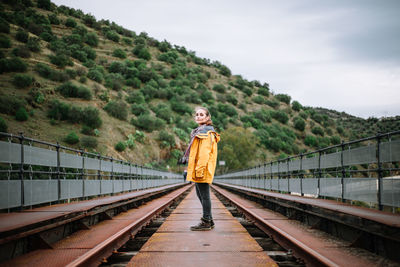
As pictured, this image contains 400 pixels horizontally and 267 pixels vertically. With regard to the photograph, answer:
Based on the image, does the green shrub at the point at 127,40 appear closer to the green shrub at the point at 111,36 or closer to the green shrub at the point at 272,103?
the green shrub at the point at 111,36

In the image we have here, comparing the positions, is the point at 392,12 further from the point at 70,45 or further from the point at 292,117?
the point at 292,117

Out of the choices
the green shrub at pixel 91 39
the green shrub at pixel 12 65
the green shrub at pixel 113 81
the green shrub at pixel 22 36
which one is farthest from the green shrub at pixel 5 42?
the green shrub at pixel 91 39

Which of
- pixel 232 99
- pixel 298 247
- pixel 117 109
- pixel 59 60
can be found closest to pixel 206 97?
pixel 232 99

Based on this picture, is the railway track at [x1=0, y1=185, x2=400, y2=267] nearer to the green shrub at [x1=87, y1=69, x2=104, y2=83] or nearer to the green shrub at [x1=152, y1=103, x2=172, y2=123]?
the green shrub at [x1=152, y1=103, x2=172, y2=123]

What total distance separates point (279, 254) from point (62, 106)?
45.3 m

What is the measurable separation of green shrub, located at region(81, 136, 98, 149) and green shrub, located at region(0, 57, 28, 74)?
54.1ft

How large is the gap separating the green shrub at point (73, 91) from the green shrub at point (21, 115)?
37.6 feet

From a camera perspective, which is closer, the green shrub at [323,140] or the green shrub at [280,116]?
the green shrub at [323,140]

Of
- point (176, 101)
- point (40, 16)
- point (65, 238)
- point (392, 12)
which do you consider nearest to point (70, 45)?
point (40, 16)

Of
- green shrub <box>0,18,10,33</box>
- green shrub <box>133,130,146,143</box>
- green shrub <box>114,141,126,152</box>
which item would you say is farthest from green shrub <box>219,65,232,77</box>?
green shrub <box>114,141,126,152</box>

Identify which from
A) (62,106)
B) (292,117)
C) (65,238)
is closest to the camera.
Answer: (65,238)

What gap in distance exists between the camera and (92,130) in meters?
45.8

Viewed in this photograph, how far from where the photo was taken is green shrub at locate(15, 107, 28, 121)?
125 feet

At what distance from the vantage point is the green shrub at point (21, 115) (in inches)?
1506
